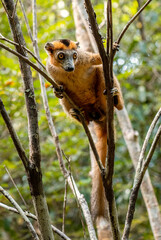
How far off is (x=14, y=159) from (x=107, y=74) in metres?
6.24

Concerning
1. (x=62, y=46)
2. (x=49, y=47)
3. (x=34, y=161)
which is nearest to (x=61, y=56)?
(x=62, y=46)

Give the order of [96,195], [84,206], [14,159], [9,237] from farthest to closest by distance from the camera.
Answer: [14,159]
[9,237]
[96,195]
[84,206]

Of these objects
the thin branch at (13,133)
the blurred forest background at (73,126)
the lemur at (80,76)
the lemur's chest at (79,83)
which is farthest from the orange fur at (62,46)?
the thin branch at (13,133)

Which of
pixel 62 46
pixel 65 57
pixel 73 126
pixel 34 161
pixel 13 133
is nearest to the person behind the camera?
pixel 13 133

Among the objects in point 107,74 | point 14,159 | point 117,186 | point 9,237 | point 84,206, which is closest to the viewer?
point 107,74

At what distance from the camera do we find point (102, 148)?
12.5ft

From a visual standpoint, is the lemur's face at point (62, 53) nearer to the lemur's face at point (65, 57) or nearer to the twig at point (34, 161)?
the lemur's face at point (65, 57)

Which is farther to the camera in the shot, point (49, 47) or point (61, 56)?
point (49, 47)

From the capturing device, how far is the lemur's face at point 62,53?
3781 mm

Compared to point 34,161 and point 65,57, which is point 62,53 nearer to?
point 65,57

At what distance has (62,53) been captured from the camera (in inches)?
152

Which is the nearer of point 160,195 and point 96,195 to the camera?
point 96,195

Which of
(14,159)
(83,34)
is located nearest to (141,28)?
(83,34)

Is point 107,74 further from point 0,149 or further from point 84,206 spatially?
point 0,149
